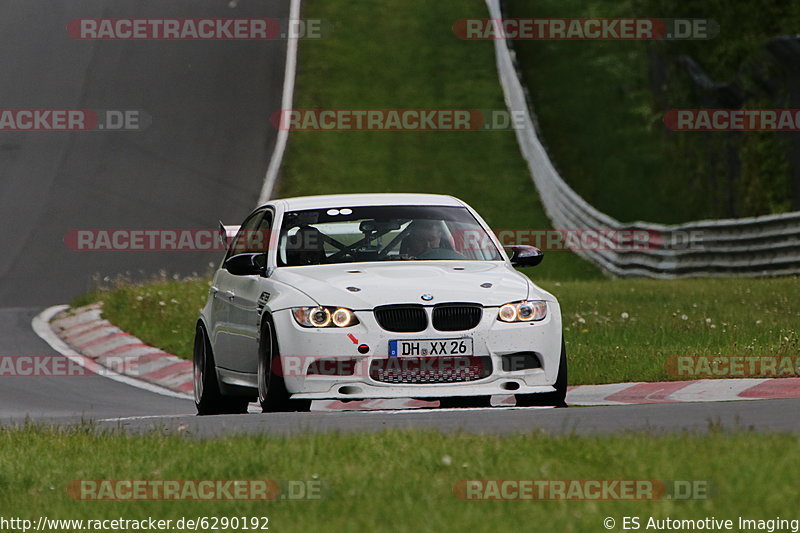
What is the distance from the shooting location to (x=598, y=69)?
138 feet

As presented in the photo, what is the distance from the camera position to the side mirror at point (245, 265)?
11.3m

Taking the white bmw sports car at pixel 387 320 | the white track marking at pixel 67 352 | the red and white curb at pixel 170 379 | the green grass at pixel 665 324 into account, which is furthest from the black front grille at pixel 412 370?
the white track marking at pixel 67 352

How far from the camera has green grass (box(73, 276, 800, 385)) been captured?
13047mm

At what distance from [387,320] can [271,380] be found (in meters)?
0.85

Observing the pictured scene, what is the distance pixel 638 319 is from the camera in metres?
15.9

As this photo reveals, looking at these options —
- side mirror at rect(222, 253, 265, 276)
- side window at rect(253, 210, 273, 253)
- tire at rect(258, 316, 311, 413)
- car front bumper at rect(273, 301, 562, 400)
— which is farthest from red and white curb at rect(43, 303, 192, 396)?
car front bumper at rect(273, 301, 562, 400)

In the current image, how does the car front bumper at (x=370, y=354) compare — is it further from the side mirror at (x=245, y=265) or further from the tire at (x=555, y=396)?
the side mirror at (x=245, y=265)

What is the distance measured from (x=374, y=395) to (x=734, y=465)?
3.92 metres

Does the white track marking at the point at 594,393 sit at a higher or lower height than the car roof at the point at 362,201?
lower

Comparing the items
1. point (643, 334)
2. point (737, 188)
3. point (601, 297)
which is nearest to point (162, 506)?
point (643, 334)

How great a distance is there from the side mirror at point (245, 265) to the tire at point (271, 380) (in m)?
0.87

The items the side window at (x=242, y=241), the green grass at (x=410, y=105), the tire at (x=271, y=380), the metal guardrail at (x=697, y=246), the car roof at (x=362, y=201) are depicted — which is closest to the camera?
the tire at (x=271, y=380)

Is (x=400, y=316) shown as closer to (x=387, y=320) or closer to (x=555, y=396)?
(x=387, y=320)

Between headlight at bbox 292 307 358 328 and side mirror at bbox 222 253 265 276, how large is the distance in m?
1.23
